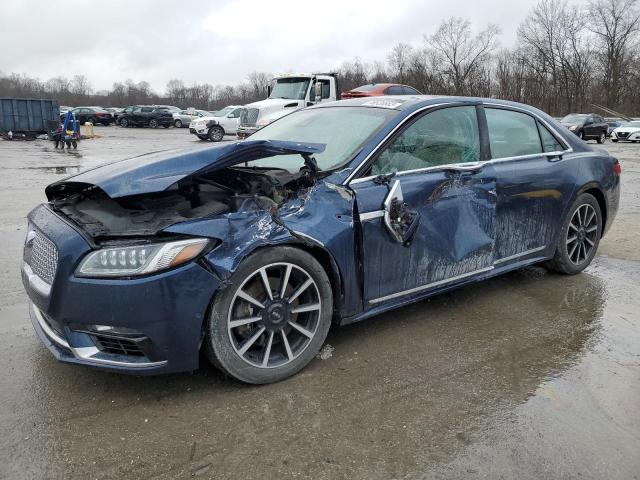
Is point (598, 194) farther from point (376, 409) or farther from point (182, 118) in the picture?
point (182, 118)

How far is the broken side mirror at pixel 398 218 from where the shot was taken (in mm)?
3119

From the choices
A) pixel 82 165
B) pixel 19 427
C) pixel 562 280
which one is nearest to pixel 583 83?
pixel 82 165

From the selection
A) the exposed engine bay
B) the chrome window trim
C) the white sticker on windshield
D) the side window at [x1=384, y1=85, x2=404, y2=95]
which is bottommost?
the exposed engine bay

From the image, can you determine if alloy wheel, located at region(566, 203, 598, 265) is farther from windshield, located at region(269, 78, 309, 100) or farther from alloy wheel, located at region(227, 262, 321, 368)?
windshield, located at region(269, 78, 309, 100)

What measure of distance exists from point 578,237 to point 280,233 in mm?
3198

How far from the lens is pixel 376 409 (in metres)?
2.63

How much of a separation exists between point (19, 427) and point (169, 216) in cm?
123

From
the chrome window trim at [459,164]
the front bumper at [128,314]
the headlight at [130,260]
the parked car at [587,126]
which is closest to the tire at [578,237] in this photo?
the chrome window trim at [459,164]

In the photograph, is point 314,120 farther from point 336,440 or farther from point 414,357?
point 336,440

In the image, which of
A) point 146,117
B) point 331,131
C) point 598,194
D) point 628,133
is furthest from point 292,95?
point 146,117

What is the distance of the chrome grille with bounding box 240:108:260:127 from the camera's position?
17523mm

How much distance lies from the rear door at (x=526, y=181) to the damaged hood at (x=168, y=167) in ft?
5.32

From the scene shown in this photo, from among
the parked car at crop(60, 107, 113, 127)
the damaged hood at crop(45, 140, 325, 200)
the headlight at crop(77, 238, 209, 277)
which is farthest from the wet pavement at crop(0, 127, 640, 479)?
the parked car at crop(60, 107, 113, 127)

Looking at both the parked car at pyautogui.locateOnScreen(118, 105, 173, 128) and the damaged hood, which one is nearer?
the damaged hood
